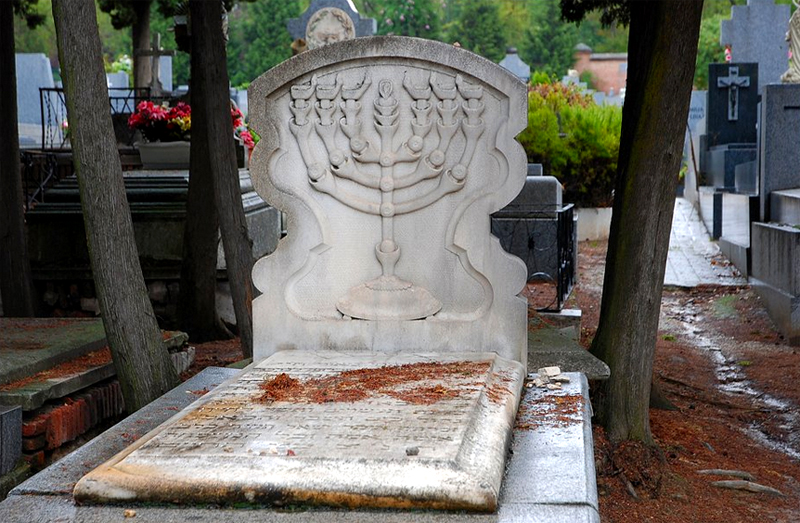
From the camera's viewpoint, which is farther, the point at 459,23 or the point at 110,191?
the point at 459,23

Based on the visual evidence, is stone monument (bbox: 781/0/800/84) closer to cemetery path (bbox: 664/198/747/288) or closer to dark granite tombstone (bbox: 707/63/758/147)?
cemetery path (bbox: 664/198/747/288)

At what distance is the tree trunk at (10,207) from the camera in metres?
8.16

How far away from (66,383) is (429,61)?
7.42 feet

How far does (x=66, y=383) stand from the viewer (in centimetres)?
494

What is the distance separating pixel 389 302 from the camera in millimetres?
4613

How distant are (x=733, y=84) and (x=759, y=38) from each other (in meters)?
2.73

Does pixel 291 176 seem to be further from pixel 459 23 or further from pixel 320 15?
pixel 459 23

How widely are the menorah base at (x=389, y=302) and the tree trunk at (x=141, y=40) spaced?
15997mm

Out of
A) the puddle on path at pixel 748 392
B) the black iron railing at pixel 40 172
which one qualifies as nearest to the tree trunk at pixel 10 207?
the black iron railing at pixel 40 172

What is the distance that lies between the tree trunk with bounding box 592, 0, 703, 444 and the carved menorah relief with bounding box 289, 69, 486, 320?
137cm

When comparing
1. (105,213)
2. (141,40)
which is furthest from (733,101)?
(105,213)

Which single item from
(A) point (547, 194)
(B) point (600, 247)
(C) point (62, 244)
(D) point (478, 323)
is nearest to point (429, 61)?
(D) point (478, 323)

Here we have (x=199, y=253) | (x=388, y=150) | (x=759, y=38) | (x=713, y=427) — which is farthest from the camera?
(x=759, y=38)

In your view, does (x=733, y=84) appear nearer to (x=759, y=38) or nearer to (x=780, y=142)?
(x=759, y=38)
